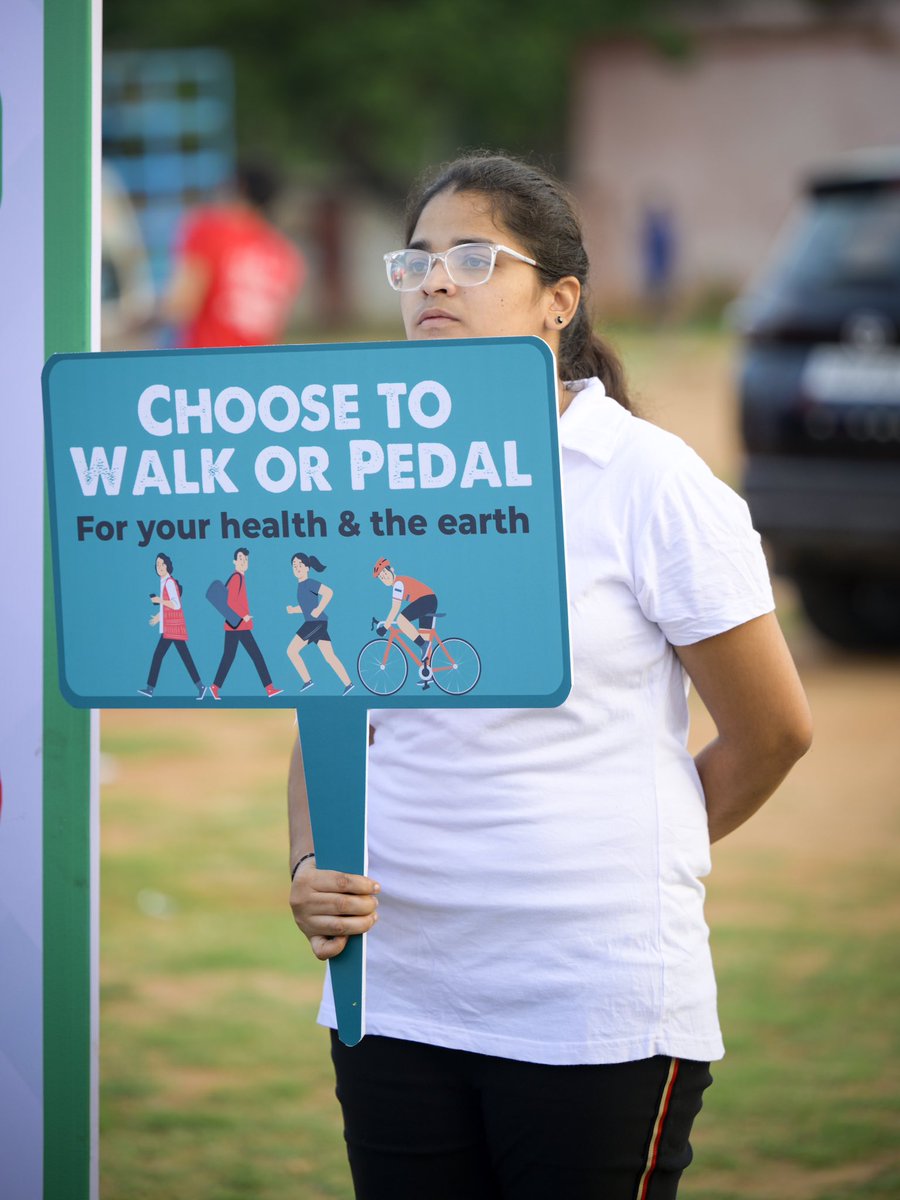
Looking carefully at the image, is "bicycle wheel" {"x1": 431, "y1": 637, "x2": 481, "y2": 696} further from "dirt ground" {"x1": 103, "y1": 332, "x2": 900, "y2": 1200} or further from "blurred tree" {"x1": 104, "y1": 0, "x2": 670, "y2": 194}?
"blurred tree" {"x1": 104, "y1": 0, "x2": 670, "y2": 194}

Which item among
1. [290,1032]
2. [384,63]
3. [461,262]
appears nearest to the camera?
[461,262]

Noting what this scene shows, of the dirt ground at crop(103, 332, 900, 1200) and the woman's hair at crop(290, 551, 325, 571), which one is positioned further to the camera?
the dirt ground at crop(103, 332, 900, 1200)

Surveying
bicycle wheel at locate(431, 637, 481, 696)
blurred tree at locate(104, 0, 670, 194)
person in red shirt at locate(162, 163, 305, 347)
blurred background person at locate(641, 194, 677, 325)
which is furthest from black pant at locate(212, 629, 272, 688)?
blurred tree at locate(104, 0, 670, 194)

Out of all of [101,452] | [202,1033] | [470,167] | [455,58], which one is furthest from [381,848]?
[455,58]

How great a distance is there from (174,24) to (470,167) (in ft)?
103

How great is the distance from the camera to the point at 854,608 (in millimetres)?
8430

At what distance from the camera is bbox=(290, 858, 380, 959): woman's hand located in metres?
1.93

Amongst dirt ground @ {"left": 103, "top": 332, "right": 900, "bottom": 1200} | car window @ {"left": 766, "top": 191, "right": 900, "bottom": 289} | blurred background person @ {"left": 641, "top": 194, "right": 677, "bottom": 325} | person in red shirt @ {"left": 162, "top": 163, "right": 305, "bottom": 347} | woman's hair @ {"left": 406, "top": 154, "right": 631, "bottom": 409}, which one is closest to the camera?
woman's hair @ {"left": 406, "top": 154, "right": 631, "bottom": 409}

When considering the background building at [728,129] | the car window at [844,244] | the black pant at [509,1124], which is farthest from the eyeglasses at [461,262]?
the background building at [728,129]

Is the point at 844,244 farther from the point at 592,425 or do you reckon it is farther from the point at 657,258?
the point at 657,258

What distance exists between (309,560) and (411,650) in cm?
16

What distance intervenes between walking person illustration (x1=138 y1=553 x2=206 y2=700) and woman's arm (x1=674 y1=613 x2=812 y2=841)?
23.3 inches

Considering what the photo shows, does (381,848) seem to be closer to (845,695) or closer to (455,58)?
(845,695)

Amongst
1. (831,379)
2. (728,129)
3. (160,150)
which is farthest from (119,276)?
(728,129)
